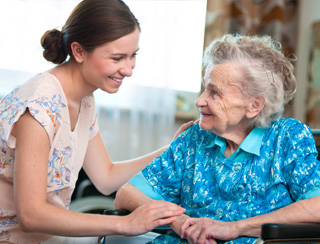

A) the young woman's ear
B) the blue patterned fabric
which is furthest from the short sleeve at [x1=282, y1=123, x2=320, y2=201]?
the young woman's ear

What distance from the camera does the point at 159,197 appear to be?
163 cm

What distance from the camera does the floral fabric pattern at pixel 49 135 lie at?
1383mm

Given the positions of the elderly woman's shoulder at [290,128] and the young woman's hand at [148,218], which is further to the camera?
the elderly woman's shoulder at [290,128]

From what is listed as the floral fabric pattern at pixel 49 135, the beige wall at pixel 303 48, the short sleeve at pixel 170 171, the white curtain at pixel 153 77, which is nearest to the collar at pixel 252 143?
the short sleeve at pixel 170 171

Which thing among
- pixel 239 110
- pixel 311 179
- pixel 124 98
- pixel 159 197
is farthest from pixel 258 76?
pixel 124 98

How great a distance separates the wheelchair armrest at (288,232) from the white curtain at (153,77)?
2.15 m

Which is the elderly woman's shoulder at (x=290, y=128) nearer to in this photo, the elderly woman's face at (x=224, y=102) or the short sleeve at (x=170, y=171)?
the elderly woman's face at (x=224, y=102)

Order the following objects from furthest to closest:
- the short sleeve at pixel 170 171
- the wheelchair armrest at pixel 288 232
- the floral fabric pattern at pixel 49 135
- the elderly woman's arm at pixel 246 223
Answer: the short sleeve at pixel 170 171 → the floral fabric pattern at pixel 49 135 → the elderly woman's arm at pixel 246 223 → the wheelchair armrest at pixel 288 232

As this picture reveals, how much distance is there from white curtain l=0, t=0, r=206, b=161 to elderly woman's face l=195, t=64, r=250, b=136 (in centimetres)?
167

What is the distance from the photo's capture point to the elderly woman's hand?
4.38 feet

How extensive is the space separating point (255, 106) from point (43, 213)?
0.79 m

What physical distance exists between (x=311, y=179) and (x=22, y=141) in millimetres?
889

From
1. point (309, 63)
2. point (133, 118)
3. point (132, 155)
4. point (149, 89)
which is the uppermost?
point (309, 63)

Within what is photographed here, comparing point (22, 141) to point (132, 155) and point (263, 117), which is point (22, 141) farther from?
point (132, 155)
